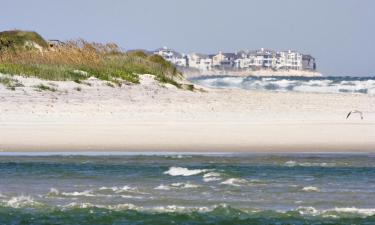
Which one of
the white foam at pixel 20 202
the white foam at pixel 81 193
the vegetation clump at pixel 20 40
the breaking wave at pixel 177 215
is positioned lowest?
the breaking wave at pixel 177 215

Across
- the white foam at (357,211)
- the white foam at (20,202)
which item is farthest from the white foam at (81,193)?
the white foam at (357,211)

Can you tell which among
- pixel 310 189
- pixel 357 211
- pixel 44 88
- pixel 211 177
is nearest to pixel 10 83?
pixel 44 88

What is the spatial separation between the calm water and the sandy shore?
1.15 metres

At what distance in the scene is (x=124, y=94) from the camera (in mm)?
26719

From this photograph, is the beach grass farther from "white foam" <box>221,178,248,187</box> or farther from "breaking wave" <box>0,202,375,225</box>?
"breaking wave" <box>0,202,375,225</box>

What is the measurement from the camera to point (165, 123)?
19828 mm

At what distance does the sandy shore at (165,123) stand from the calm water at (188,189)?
1145mm

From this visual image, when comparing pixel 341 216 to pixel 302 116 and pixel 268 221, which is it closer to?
pixel 268 221

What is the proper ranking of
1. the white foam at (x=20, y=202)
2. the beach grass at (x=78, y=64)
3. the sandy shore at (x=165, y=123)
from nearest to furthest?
the white foam at (x=20, y=202)
the sandy shore at (x=165, y=123)
the beach grass at (x=78, y=64)

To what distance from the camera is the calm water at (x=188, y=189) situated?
10969 millimetres

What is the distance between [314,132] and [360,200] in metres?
6.73

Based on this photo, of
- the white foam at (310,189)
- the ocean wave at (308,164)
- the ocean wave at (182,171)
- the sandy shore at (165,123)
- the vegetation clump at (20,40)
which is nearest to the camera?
the white foam at (310,189)

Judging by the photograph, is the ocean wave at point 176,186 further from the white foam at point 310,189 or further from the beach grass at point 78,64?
the beach grass at point 78,64

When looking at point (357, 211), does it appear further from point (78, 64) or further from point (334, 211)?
point (78, 64)
